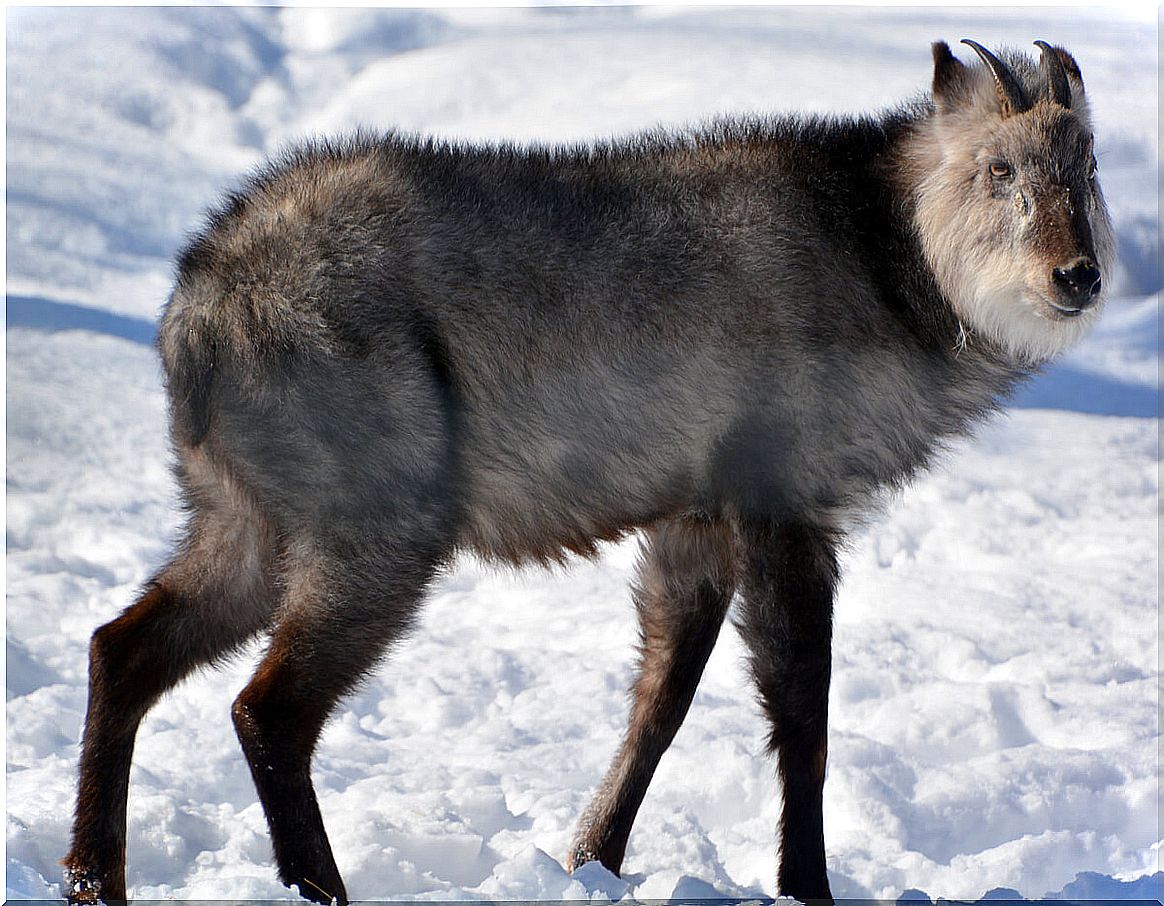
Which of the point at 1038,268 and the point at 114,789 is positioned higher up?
the point at 1038,268

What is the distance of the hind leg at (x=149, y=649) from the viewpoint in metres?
3.82

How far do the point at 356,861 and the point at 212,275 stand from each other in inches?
73.7

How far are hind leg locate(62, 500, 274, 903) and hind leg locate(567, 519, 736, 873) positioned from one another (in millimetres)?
1310

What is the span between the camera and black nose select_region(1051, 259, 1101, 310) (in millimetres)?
3859

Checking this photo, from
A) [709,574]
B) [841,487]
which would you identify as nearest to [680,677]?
[709,574]

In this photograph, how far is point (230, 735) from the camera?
5340mm

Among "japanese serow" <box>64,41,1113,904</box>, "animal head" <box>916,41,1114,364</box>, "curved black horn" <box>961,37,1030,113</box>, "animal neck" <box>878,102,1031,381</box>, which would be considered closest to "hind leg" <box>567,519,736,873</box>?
"japanese serow" <box>64,41,1113,904</box>

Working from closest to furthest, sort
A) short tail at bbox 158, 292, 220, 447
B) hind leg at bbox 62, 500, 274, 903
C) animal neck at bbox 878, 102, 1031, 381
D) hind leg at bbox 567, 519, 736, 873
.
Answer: short tail at bbox 158, 292, 220, 447, hind leg at bbox 62, 500, 274, 903, animal neck at bbox 878, 102, 1031, 381, hind leg at bbox 567, 519, 736, 873

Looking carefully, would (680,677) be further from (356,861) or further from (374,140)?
(374,140)

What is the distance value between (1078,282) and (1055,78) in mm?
713

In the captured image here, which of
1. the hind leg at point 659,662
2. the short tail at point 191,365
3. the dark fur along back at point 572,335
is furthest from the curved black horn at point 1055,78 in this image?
the short tail at point 191,365

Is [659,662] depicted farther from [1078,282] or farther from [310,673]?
[1078,282]

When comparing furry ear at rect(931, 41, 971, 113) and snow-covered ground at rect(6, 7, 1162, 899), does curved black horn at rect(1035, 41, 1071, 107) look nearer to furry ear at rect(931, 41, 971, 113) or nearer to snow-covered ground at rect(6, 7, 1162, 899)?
furry ear at rect(931, 41, 971, 113)

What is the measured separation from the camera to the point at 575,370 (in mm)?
3916
